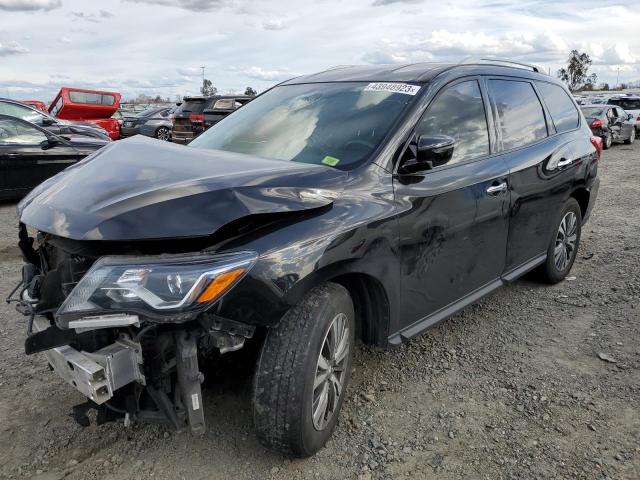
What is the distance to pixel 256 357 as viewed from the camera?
2.33 m

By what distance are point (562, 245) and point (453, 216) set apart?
6.86 feet

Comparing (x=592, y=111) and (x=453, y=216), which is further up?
(x=453, y=216)

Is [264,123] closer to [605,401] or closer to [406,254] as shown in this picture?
[406,254]

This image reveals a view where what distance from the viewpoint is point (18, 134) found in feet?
27.0

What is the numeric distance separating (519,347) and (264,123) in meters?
2.24

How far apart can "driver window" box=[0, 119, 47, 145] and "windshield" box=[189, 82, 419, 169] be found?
5.79 m

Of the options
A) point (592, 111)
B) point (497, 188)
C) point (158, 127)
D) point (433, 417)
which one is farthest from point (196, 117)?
point (433, 417)

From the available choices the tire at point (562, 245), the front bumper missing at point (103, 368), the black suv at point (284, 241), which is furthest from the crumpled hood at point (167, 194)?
the tire at point (562, 245)

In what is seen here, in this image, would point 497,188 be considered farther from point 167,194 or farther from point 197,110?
point 197,110

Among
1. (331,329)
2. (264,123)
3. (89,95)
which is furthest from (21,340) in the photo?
(89,95)


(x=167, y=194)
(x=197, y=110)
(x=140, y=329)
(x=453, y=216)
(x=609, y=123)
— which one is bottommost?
(x=609, y=123)

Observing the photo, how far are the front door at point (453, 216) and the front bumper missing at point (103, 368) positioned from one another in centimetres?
133

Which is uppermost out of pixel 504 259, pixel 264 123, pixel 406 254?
pixel 264 123

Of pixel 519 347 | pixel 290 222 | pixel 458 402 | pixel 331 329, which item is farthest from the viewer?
pixel 519 347
